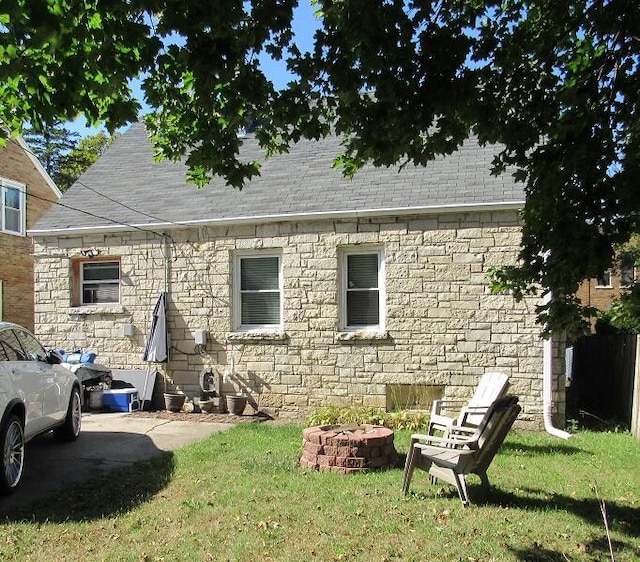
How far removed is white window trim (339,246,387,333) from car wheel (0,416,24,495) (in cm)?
560

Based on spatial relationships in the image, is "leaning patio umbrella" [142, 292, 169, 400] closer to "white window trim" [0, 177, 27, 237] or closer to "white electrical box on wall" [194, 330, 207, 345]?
"white electrical box on wall" [194, 330, 207, 345]

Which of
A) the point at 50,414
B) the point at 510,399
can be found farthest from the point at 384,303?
the point at 50,414

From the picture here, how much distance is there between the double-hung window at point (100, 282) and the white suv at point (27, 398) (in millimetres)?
3721

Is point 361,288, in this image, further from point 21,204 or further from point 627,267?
point 21,204

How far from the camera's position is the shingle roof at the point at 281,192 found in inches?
408

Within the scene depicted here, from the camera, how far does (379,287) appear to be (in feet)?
34.7

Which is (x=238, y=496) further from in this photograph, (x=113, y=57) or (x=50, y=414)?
(x=113, y=57)

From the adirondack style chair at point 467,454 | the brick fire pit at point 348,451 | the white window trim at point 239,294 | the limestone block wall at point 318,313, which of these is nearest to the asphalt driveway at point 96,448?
the limestone block wall at point 318,313

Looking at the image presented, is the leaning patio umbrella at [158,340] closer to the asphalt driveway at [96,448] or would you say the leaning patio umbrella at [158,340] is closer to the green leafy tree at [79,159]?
the asphalt driveway at [96,448]

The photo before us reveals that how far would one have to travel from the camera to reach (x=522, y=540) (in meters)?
4.74

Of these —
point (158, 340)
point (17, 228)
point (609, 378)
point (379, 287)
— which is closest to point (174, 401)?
point (158, 340)

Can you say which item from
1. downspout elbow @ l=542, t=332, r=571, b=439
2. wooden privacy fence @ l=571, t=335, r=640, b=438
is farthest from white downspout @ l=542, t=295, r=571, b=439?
wooden privacy fence @ l=571, t=335, r=640, b=438

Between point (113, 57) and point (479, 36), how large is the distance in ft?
9.93

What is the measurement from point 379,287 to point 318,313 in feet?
3.74
